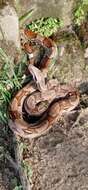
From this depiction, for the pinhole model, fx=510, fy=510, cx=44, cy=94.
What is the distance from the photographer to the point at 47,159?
5156mm

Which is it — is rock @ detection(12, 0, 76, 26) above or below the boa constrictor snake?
above

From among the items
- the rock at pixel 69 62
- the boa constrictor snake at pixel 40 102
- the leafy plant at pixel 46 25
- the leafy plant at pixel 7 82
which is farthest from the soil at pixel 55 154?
the leafy plant at pixel 46 25

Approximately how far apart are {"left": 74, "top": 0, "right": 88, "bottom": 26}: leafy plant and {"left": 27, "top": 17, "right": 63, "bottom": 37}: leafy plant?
20 cm

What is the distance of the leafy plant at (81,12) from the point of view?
597cm

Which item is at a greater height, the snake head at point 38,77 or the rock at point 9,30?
the rock at point 9,30

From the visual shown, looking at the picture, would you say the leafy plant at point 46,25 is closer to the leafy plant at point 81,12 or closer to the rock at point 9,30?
the leafy plant at point 81,12

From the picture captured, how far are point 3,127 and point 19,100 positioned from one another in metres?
0.34

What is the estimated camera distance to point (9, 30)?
5.51 metres

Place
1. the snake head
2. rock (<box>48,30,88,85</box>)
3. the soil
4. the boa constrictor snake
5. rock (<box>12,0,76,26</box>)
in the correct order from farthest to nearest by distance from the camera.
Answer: rock (<box>48,30,88,85</box>) → rock (<box>12,0,76,26</box>) → the snake head → the boa constrictor snake → the soil

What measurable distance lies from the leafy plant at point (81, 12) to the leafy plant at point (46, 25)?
20cm

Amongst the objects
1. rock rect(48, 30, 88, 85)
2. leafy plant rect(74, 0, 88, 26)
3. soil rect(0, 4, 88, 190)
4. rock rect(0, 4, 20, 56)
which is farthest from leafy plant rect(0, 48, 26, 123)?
leafy plant rect(74, 0, 88, 26)

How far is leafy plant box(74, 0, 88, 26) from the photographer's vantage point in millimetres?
5973

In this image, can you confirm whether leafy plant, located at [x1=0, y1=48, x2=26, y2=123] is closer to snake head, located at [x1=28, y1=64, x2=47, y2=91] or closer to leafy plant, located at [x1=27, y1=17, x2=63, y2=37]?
snake head, located at [x1=28, y1=64, x2=47, y2=91]

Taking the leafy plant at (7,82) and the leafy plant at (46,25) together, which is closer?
the leafy plant at (7,82)
